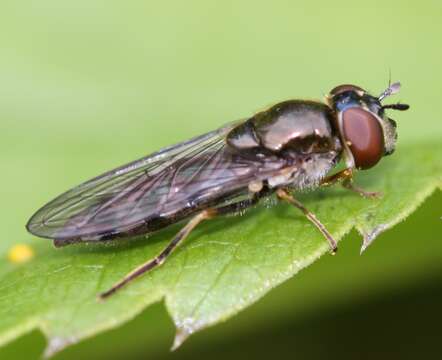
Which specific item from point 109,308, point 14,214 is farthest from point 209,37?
point 109,308

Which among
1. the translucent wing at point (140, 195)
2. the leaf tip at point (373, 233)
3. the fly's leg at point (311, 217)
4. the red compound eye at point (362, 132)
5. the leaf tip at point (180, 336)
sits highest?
the translucent wing at point (140, 195)

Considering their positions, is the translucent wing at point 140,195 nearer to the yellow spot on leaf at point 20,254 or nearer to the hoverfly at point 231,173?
the hoverfly at point 231,173

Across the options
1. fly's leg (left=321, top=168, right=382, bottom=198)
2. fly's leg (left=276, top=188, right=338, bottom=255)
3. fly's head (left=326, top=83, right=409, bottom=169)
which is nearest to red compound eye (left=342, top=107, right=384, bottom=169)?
fly's head (left=326, top=83, right=409, bottom=169)

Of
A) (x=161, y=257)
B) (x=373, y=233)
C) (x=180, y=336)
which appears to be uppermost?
(x=161, y=257)

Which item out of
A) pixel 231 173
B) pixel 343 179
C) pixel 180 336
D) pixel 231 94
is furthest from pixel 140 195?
pixel 231 94

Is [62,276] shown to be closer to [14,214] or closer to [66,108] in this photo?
[14,214]

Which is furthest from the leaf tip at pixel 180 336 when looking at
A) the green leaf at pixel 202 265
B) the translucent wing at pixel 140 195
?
the translucent wing at pixel 140 195

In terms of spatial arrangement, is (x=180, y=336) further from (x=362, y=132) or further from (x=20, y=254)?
(x=20, y=254)

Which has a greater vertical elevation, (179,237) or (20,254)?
(20,254)
